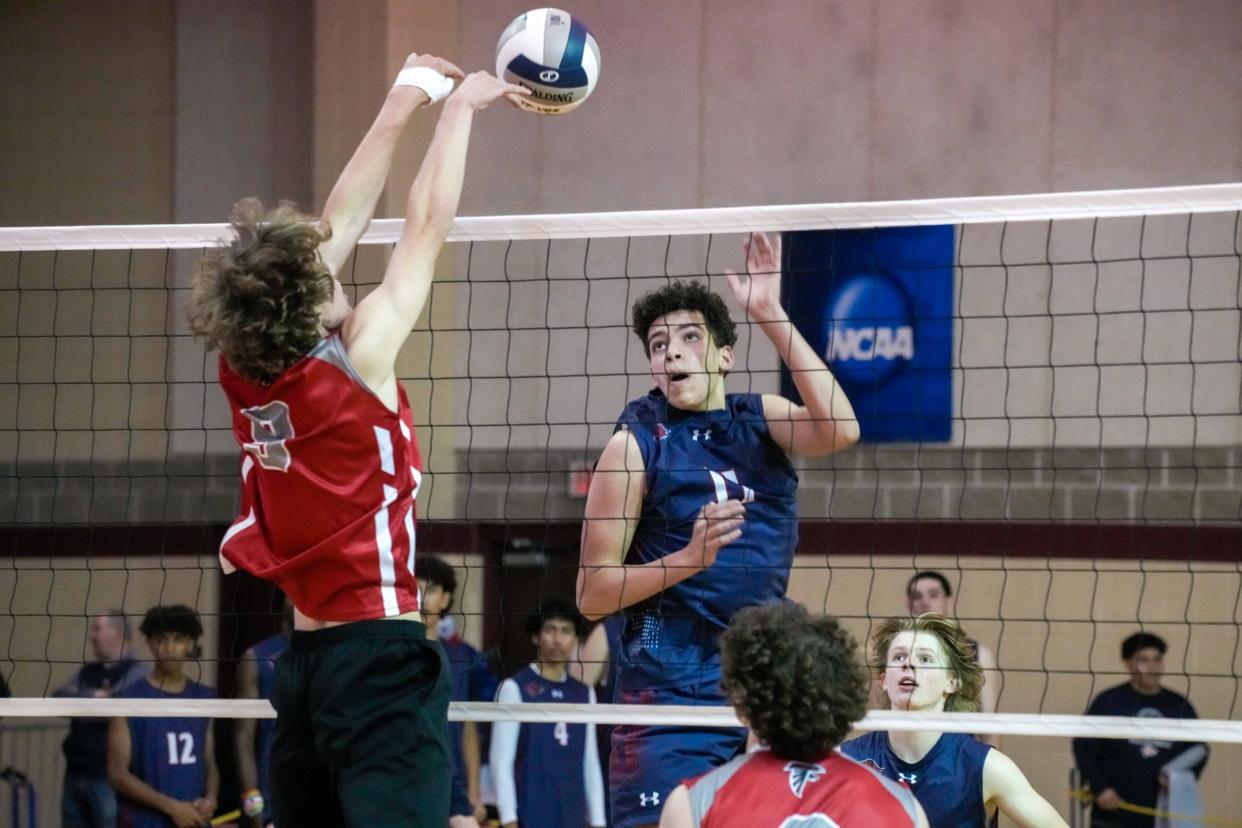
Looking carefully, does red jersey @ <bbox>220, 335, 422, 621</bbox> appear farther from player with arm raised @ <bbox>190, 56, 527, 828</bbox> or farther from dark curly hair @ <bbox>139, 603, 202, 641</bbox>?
dark curly hair @ <bbox>139, 603, 202, 641</bbox>

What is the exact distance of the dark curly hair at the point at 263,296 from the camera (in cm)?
311

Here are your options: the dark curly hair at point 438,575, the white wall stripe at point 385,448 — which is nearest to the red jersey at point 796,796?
the white wall stripe at point 385,448

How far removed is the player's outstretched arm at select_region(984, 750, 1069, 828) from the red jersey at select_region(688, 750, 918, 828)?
105cm

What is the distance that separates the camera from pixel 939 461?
881cm

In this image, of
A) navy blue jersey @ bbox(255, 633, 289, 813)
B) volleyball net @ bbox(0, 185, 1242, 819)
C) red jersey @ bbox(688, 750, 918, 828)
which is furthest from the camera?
volleyball net @ bbox(0, 185, 1242, 819)

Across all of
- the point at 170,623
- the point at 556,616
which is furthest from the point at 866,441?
the point at 170,623

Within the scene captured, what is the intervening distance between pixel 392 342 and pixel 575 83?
134cm

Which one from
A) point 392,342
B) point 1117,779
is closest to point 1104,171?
point 1117,779

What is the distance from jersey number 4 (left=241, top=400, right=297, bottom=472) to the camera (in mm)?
3230

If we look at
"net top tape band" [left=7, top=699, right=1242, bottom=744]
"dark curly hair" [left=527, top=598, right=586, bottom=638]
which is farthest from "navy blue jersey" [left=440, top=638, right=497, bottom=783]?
"net top tape band" [left=7, top=699, right=1242, bottom=744]

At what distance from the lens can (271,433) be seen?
10.7 feet

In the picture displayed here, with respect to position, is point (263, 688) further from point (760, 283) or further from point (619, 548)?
point (760, 283)

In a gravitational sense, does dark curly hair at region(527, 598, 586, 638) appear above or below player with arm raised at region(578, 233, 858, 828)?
below

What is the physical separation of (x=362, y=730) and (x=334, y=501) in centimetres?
49
